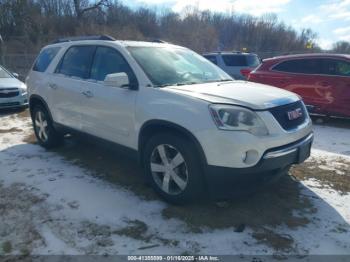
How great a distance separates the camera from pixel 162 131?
353cm

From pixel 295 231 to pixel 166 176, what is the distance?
142cm

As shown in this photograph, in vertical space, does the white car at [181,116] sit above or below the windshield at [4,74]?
below

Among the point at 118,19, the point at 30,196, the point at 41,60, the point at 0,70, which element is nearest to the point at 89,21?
the point at 118,19

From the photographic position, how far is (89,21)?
41312mm

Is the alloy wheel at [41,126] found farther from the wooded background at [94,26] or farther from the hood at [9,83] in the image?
the wooded background at [94,26]

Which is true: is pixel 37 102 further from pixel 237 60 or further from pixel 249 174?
pixel 237 60

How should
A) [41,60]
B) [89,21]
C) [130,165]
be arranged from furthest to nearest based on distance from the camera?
[89,21] → [41,60] → [130,165]

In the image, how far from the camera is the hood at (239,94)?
10.5ft

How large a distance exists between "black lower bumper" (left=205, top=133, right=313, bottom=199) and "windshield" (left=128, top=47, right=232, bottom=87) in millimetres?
1274

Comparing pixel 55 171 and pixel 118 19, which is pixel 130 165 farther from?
pixel 118 19

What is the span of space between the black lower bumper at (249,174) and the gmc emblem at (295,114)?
12.4 inches

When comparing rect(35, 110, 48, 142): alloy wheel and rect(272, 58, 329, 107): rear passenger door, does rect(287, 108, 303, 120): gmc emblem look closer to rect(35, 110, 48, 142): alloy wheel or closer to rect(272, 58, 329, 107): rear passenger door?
rect(35, 110, 48, 142): alloy wheel

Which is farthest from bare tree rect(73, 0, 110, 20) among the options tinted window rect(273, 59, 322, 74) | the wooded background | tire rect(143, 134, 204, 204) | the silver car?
tire rect(143, 134, 204, 204)

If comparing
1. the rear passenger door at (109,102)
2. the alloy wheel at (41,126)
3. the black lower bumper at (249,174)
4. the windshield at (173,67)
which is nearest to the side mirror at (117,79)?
the rear passenger door at (109,102)
